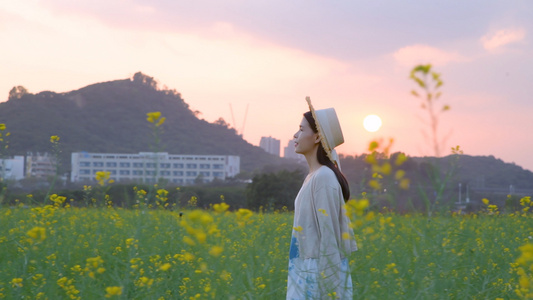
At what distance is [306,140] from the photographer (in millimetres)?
2537

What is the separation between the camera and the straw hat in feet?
8.16

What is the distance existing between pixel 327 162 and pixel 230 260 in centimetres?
72

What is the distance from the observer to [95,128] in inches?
3290

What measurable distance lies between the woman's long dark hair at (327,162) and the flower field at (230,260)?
0.68 feet

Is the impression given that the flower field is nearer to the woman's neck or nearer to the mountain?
the woman's neck

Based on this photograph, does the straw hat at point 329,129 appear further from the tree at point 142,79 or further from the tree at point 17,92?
the tree at point 142,79

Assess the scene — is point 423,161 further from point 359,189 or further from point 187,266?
point 187,266

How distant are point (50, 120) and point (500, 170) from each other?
227ft

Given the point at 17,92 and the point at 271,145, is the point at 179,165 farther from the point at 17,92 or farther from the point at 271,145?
the point at 271,145

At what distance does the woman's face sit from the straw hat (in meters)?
0.04

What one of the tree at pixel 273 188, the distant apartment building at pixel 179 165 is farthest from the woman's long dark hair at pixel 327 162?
the distant apartment building at pixel 179 165

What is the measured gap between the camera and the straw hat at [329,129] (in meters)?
2.49

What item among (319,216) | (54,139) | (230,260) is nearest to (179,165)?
(54,139)

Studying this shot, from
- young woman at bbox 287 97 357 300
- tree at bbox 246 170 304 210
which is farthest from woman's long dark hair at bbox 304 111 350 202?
tree at bbox 246 170 304 210
